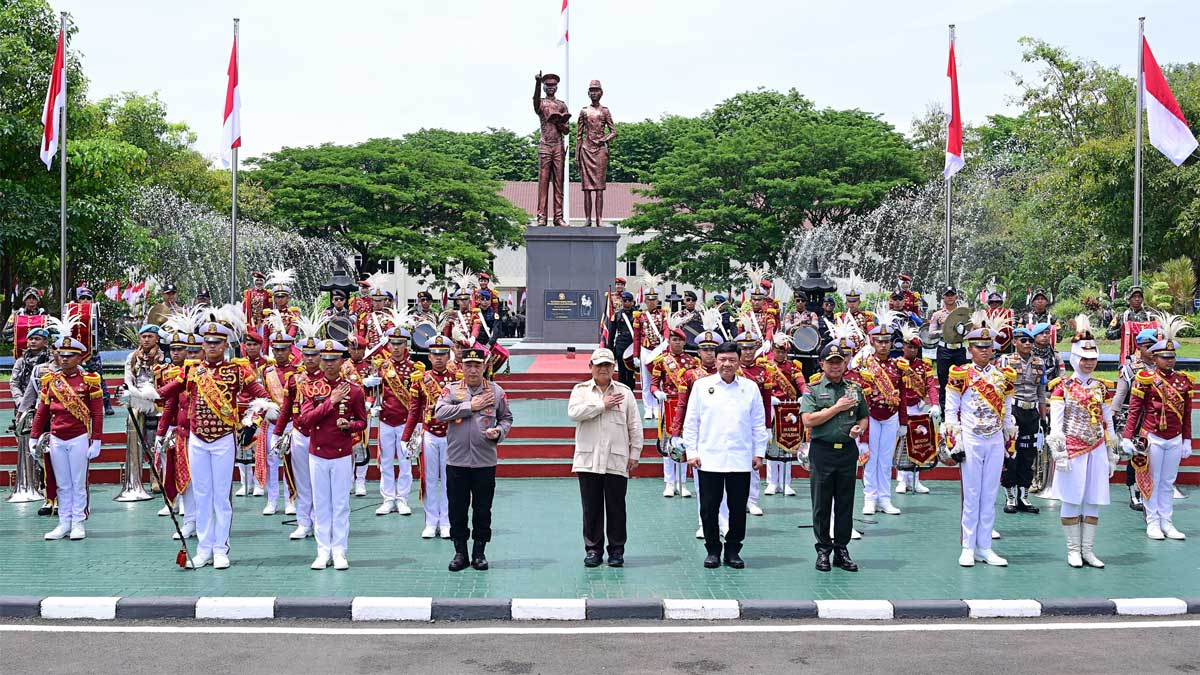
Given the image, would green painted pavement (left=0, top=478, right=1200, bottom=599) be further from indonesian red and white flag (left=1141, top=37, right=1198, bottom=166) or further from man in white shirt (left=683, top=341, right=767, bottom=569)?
indonesian red and white flag (left=1141, top=37, right=1198, bottom=166)

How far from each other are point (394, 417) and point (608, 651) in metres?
5.05

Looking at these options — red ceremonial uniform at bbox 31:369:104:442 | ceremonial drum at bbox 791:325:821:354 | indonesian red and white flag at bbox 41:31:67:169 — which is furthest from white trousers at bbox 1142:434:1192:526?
indonesian red and white flag at bbox 41:31:67:169

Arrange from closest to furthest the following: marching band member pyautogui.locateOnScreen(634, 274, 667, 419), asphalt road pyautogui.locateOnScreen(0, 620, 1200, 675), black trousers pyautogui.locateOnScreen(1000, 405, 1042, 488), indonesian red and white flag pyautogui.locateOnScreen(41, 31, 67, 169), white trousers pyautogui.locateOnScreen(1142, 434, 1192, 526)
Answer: asphalt road pyautogui.locateOnScreen(0, 620, 1200, 675)
white trousers pyautogui.locateOnScreen(1142, 434, 1192, 526)
black trousers pyautogui.locateOnScreen(1000, 405, 1042, 488)
marching band member pyautogui.locateOnScreen(634, 274, 667, 419)
indonesian red and white flag pyautogui.locateOnScreen(41, 31, 67, 169)

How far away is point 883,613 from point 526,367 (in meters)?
14.0

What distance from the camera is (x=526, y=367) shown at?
2155cm

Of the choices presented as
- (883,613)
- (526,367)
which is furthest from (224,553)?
(526,367)

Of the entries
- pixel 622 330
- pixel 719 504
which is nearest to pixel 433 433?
pixel 719 504

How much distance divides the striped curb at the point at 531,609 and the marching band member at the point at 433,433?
239 centimetres

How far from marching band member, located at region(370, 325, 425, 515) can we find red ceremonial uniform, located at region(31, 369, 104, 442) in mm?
2630

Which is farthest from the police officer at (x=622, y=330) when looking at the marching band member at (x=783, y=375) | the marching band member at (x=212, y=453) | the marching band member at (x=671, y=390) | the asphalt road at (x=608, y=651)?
the asphalt road at (x=608, y=651)

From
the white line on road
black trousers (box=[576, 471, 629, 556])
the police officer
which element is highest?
the police officer

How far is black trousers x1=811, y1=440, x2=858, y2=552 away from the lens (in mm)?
9227

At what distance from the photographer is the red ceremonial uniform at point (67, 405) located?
10500 mm

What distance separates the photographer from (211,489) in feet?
30.8
